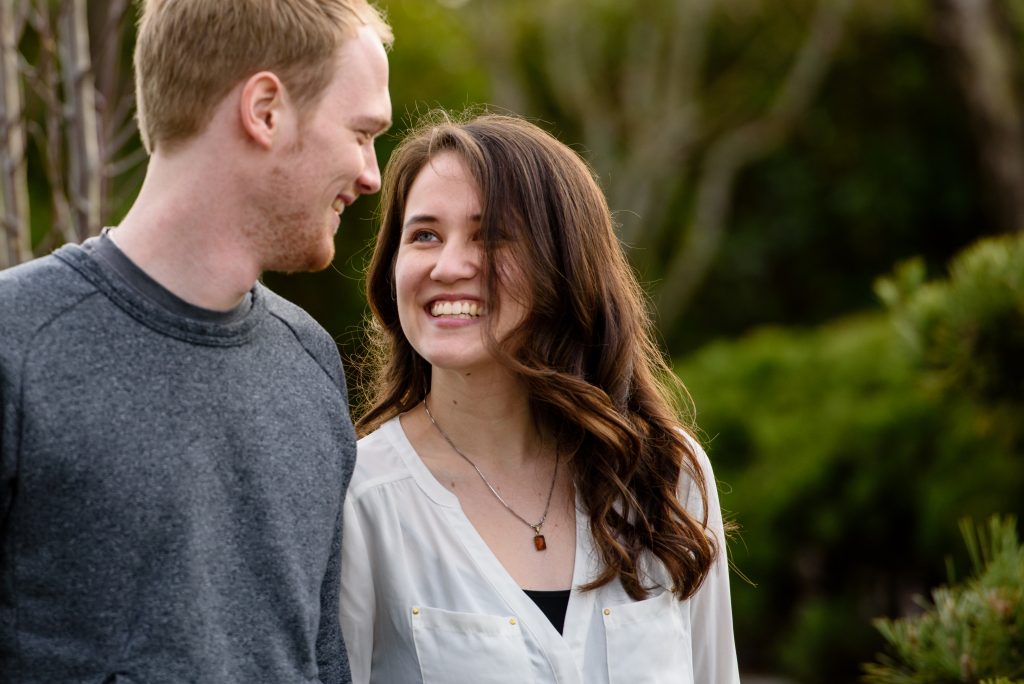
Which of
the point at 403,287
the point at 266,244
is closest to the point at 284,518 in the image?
the point at 266,244

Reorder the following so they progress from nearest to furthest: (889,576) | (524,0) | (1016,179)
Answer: (889,576) → (1016,179) → (524,0)

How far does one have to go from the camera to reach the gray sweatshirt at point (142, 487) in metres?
1.55

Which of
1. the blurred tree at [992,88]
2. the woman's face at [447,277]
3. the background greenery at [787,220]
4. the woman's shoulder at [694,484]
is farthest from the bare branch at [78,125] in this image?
the blurred tree at [992,88]

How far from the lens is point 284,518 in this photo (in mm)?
1774

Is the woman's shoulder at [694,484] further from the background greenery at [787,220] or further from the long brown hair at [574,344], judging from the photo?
the background greenery at [787,220]

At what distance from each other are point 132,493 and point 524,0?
997cm

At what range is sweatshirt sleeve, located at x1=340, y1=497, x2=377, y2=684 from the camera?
2.14m

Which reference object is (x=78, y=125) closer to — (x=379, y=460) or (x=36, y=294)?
(x=379, y=460)

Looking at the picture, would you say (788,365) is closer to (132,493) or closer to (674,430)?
(674,430)

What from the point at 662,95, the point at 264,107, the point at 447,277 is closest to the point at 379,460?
the point at 447,277

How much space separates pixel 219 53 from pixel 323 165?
0.19 meters

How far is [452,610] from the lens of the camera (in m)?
2.18

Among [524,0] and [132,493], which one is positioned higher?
[524,0]

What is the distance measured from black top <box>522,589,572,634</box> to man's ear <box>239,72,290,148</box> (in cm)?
95
